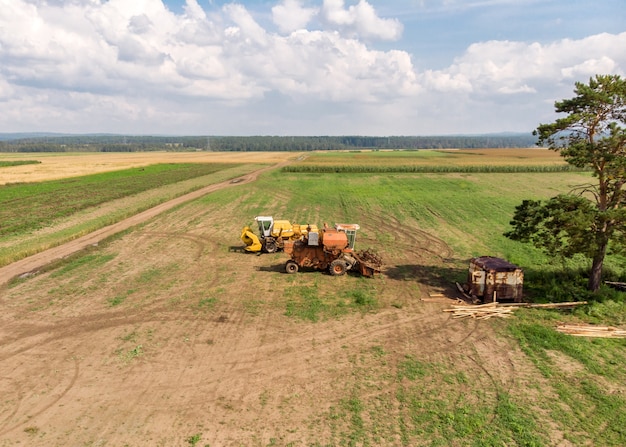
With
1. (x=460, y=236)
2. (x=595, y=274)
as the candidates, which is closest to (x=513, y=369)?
(x=595, y=274)

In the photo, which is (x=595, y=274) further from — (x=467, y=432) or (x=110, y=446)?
(x=110, y=446)

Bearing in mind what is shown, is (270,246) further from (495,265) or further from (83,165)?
(83,165)

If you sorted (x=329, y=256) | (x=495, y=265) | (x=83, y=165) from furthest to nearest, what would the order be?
(x=83, y=165) → (x=329, y=256) → (x=495, y=265)

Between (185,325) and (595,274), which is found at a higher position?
(595,274)

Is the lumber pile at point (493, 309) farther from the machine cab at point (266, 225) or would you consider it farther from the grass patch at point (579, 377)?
the machine cab at point (266, 225)

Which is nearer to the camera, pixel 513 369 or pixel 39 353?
pixel 513 369

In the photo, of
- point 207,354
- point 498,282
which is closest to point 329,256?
point 498,282
